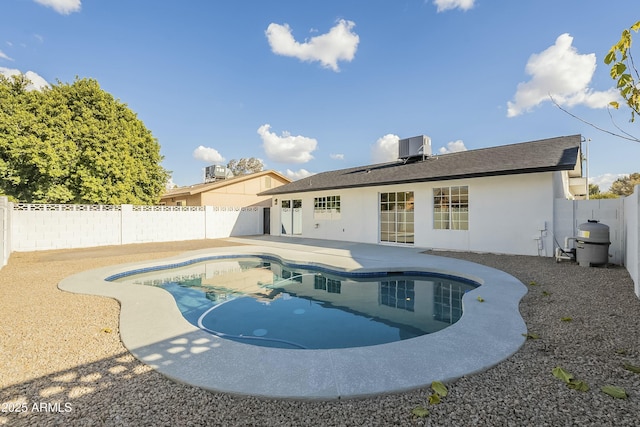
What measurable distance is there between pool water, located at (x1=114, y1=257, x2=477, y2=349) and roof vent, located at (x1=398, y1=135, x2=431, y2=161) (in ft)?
28.1

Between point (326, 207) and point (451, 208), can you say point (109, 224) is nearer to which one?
point (326, 207)

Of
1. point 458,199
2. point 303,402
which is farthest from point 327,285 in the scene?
point 458,199

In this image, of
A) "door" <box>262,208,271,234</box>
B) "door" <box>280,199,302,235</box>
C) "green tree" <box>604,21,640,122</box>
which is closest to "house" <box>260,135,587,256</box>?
"door" <box>280,199,302,235</box>

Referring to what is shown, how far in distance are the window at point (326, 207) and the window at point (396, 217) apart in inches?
111

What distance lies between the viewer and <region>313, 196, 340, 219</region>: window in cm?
1558

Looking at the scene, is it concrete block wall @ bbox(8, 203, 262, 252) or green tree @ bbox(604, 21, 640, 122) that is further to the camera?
concrete block wall @ bbox(8, 203, 262, 252)

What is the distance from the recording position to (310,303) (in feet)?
20.6

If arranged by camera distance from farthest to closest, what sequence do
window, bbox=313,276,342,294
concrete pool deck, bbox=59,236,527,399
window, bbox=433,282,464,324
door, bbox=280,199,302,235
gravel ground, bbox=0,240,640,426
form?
door, bbox=280,199,302,235
window, bbox=313,276,342,294
window, bbox=433,282,464,324
concrete pool deck, bbox=59,236,527,399
gravel ground, bbox=0,240,640,426

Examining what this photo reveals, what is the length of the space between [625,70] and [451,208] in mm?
10548

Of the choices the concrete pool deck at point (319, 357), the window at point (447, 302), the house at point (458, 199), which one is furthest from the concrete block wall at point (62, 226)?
the window at point (447, 302)

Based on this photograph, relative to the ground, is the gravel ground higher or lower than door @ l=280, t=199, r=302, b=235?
lower

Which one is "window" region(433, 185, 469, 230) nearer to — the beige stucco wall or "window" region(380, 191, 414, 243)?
"window" region(380, 191, 414, 243)

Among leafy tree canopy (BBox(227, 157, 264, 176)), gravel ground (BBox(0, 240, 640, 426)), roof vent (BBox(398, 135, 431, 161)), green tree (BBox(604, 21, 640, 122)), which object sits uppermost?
leafy tree canopy (BBox(227, 157, 264, 176))

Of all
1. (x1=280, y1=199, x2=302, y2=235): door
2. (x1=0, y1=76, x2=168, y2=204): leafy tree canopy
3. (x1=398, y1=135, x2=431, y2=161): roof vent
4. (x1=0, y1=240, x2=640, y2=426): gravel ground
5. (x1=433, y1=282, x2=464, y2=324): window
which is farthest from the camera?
(x1=280, y1=199, x2=302, y2=235): door
